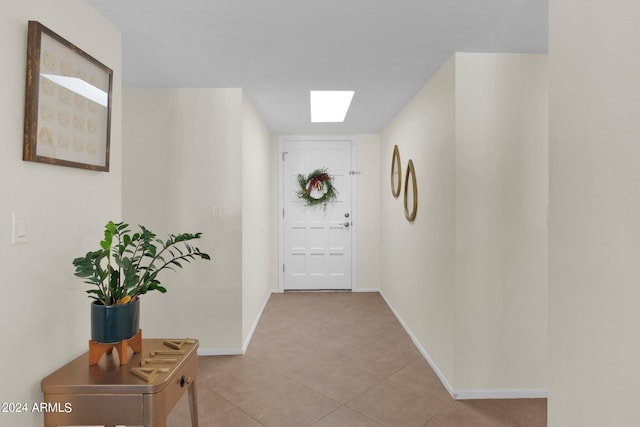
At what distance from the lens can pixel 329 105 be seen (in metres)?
4.18

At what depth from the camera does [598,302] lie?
1048mm

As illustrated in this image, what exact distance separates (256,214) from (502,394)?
2733mm

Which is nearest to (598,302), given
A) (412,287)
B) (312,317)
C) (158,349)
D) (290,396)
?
(158,349)

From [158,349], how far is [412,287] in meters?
2.43

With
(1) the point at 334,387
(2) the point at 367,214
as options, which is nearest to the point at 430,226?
(1) the point at 334,387

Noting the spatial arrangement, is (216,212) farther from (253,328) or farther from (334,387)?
(334,387)

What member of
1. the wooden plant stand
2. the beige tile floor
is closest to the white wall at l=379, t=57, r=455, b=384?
the beige tile floor

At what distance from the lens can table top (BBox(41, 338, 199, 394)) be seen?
1.34 m

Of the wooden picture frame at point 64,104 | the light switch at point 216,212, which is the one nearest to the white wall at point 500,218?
the light switch at point 216,212

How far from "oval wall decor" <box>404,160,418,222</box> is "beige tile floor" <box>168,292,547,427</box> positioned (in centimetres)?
120

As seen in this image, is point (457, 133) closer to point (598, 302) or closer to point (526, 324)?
point (526, 324)

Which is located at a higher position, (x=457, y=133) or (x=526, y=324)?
(x=457, y=133)

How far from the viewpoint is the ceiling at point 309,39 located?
188cm

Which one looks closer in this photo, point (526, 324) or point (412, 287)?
point (526, 324)
